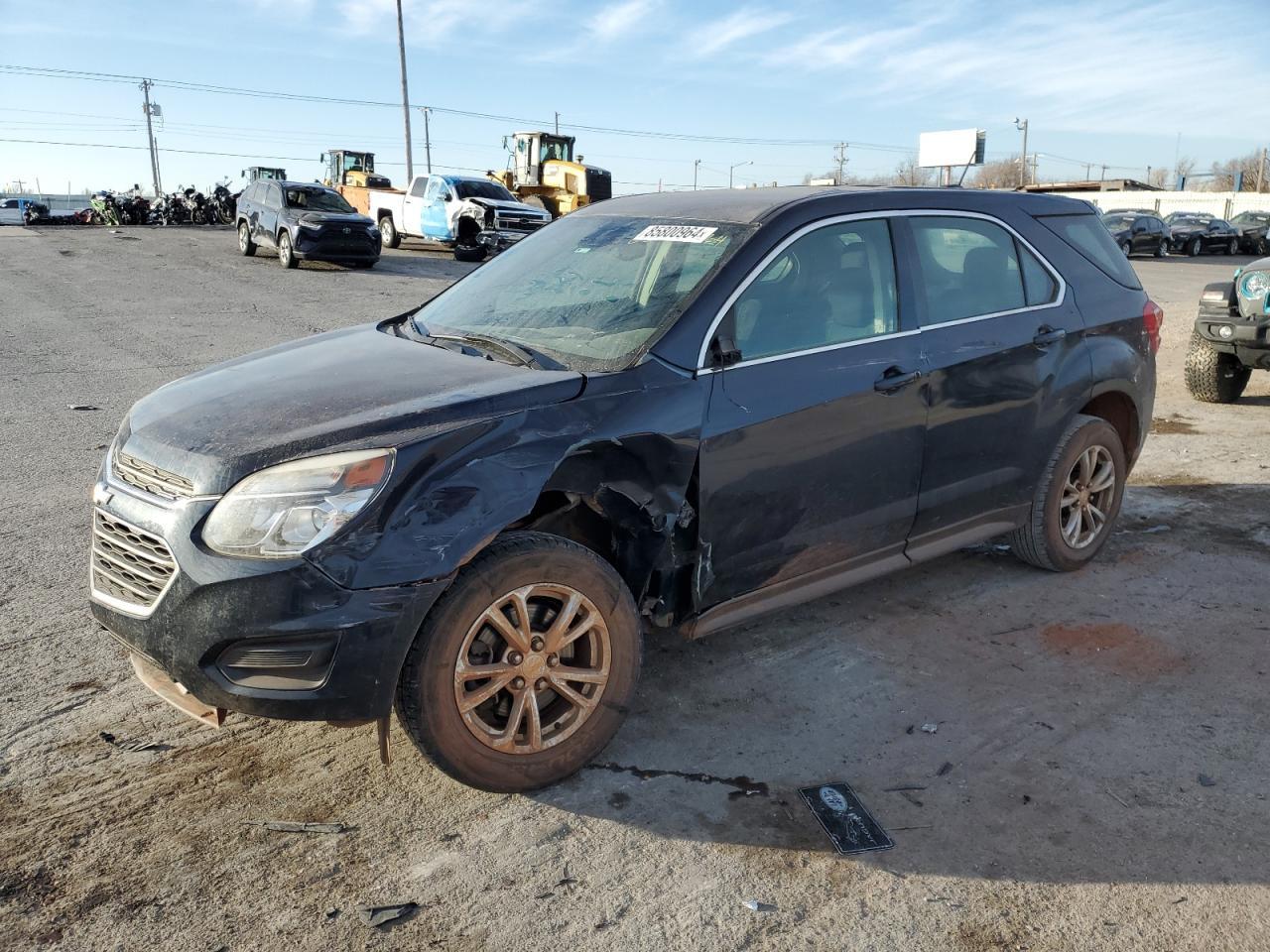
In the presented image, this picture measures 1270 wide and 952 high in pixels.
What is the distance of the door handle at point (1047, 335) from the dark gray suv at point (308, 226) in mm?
18141

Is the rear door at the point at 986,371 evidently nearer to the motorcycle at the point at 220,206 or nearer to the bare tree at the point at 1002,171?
the motorcycle at the point at 220,206

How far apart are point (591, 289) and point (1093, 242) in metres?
2.74

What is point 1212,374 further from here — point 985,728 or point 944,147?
point 944,147

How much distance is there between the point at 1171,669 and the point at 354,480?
328cm

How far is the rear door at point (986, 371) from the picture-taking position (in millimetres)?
4125

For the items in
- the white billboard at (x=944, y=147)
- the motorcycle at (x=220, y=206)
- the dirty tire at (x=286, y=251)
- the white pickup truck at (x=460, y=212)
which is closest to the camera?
the dirty tire at (x=286, y=251)

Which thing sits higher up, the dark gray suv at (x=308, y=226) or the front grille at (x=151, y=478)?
the dark gray suv at (x=308, y=226)

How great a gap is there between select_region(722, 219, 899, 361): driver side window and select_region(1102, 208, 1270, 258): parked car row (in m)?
32.8

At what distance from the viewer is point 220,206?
123 feet

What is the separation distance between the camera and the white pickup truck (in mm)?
24219

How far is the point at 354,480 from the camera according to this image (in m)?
2.75

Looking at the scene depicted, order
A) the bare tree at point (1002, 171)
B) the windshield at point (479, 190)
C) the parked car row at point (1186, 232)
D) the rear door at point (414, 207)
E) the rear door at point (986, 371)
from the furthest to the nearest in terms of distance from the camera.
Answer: the bare tree at point (1002, 171) → the parked car row at point (1186, 232) → the rear door at point (414, 207) → the windshield at point (479, 190) → the rear door at point (986, 371)

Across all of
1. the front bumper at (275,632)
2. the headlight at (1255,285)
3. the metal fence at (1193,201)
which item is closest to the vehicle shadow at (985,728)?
the front bumper at (275,632)

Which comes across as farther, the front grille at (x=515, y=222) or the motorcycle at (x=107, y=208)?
the motorcycle at (x=107, y=208)
